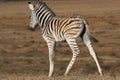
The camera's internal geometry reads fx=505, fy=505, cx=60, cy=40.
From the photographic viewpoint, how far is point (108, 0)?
3155 inches

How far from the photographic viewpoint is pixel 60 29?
12508 mm

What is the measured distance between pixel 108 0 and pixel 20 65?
6474 centimetres

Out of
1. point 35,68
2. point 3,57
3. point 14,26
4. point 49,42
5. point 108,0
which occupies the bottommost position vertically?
point 108,0

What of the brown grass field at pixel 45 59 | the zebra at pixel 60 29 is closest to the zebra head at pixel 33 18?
the zebra at pixel 60 29

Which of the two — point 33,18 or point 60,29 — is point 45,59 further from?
point 60,29

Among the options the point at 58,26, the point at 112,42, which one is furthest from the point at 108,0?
the point at 58,26

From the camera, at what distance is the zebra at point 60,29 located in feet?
39.8

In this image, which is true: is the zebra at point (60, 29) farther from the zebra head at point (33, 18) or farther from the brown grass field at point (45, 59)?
the brown grass field at point (45, 59)

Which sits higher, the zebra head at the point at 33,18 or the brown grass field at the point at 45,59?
the zebra head at the point at 33,18

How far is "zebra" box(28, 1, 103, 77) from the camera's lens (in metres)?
12.1

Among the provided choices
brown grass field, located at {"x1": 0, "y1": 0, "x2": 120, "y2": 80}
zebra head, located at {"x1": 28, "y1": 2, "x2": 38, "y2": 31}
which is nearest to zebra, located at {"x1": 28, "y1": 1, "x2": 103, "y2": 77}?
zebra head, located at {"x1": 28, "y1": 2, "x2": 38, "y2": 31}

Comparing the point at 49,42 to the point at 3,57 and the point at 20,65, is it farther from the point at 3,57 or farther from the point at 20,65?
the point at 3,57

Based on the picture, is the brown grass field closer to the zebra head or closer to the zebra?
the zebra

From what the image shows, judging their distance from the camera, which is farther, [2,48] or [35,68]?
[2,48]
